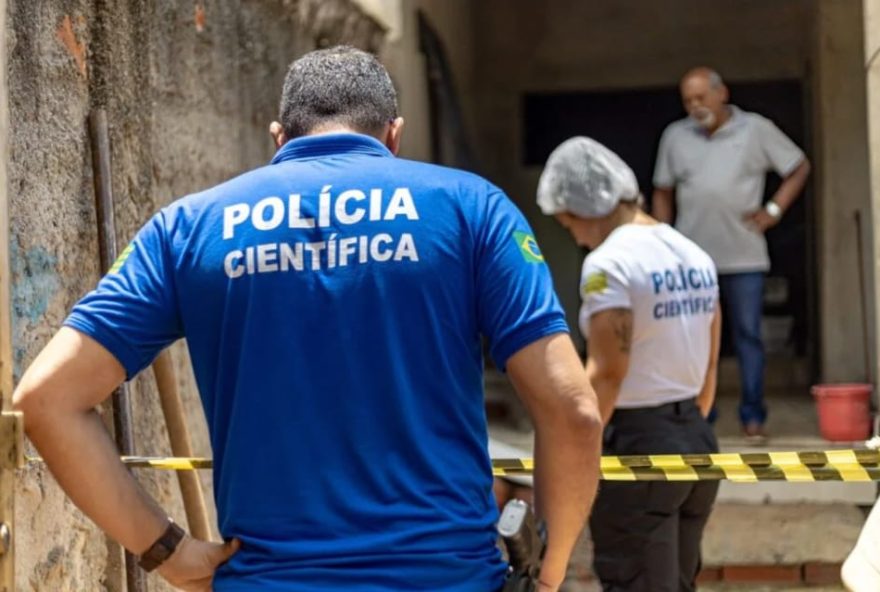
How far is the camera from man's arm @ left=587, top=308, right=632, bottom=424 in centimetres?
378

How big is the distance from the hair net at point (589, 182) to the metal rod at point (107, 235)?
4.20 feet

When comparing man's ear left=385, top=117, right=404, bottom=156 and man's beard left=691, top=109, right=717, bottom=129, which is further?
man's beard left=691, top=109, right=717, bottom=129

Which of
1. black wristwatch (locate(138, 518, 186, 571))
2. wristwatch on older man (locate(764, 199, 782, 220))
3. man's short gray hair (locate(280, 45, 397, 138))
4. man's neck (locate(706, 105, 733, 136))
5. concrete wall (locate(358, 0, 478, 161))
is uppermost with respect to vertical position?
concrete wall (locate(358, 0, 478, 161))

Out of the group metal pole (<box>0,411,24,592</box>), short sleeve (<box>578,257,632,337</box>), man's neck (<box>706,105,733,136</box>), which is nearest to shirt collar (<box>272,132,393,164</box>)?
metal pole (<box>0,411,24,592</box>)

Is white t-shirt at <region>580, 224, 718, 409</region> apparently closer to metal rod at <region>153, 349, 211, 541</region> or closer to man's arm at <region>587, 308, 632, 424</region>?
man's arm at <region>587, 308, 632, 424</region>

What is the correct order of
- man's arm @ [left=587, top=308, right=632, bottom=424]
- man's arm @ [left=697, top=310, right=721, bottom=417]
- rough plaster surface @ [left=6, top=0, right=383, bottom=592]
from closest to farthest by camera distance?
rough plaster surface @ [left=6, top=0, right=383, bottom=592], man's arm @ [left=587, top=308, right=632, bottom=424], man's arm @ [left=697, top=310, right=721, bottom=417]

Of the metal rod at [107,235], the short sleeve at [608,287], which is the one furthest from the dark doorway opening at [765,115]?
the metal rod at [107,235]

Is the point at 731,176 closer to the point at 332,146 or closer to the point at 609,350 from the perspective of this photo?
the point at 609,350

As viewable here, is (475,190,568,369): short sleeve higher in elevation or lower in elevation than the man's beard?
lower

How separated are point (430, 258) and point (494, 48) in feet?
24.5

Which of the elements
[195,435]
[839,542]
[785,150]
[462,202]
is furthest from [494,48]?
[462,202]

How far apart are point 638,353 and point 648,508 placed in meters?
0.44

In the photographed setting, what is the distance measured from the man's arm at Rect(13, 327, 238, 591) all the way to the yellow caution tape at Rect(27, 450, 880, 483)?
922 mm

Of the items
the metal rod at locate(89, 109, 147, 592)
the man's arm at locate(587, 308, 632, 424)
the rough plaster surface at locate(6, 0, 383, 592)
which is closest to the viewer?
the rough plaster surface at locate(6, 0, 383, 592)
